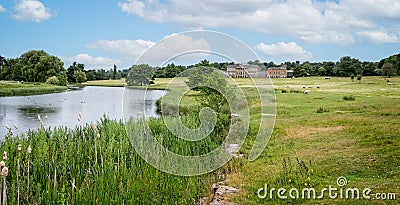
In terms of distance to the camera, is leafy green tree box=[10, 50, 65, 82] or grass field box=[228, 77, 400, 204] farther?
leafy green tree box=[10, 50, 65, 82]

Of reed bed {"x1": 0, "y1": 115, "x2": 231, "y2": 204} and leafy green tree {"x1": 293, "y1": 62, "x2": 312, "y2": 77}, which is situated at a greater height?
leafy green tree {"x1": 293, "y1": 62, "x2": 312, "y2": 77}

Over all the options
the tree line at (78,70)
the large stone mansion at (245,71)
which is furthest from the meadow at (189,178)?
the tree line at (78,70)

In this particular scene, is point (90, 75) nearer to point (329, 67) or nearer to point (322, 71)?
point (322, 71)

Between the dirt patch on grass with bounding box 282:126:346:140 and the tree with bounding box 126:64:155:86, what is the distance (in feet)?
13.5

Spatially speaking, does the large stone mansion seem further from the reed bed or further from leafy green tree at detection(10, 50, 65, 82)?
leafy green tree at detection(10, 50, 65, 82)

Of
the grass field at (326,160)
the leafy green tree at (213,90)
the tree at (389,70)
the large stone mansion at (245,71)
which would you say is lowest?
the grass field at (326,160)

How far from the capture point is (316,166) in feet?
22.3

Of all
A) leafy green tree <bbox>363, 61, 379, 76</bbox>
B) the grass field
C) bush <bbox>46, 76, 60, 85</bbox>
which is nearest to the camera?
the grass field

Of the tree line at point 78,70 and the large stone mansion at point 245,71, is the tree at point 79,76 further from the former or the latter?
the large stone mansion at point 245,71

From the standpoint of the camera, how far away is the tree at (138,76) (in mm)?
7117

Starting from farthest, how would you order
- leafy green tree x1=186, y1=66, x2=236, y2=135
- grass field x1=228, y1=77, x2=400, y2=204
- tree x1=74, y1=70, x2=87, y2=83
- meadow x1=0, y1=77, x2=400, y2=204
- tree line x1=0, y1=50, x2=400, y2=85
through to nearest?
tree x1=74, y1=70, x2=87, y2=83 < tree line x1=0, y1=50, x2=400, y2=85 < leafy green tree x1=186, y1=66, x2=236, y2=135 < grass field x1=228, y1=77, x2=400, y2=204 < meadow x1=0, y1=77, x2=400, y2=204

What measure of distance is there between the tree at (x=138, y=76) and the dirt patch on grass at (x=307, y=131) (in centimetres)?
412

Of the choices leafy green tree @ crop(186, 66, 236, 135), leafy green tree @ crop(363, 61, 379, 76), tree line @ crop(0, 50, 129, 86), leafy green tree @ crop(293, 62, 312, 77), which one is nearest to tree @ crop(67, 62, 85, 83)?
tree line @ crop(0, 50, 129, 86)

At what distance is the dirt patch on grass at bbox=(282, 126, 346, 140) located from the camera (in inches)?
384
